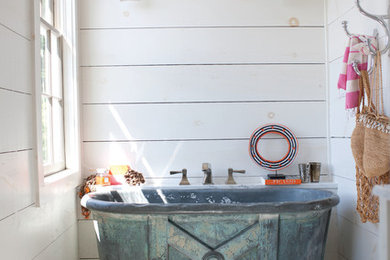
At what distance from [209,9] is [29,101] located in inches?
52.8

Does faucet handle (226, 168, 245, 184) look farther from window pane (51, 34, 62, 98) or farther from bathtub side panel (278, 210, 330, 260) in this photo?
window pane (51, 34, 62, 98)

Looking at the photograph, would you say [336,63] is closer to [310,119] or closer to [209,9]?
[310,119]

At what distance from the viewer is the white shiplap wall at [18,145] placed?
1.44 m

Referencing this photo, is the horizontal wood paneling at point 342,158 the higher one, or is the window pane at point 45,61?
the window pane at point 45,61

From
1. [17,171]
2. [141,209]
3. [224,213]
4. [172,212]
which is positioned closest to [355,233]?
[224,213]

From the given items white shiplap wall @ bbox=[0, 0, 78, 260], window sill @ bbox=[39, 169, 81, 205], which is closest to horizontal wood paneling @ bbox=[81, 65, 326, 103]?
window sill @ bbox=[39, 169, 81, 205]

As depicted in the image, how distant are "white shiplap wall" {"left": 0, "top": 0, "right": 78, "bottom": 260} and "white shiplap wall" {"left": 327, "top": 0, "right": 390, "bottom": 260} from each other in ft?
5.41

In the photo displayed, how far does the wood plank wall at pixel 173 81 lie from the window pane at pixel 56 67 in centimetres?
20

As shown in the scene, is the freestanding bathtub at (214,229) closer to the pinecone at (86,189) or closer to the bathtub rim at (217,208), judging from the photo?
the bathtub rim at (217,208)

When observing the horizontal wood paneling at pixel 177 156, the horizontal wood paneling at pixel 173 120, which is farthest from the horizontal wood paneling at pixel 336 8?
the horizontal wood paneling at pixel 177 156

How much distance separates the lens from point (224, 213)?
1726mm

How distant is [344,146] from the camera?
227 centimetres

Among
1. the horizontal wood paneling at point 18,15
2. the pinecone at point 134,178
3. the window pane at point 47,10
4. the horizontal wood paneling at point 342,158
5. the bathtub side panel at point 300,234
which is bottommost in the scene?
the bathtub side panel at point 300,234

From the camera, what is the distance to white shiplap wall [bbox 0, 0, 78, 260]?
144cm
